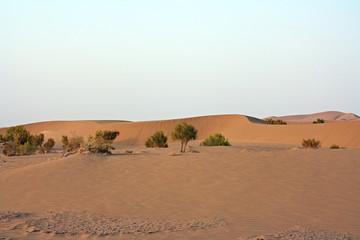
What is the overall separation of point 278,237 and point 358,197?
14.7 feet

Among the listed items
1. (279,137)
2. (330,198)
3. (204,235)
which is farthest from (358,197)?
(279,137)

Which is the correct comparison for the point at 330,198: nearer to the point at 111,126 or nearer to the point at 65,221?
the point at 65,221

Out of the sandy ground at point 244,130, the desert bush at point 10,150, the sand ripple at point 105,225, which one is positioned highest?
the sandy ground at point 244,130

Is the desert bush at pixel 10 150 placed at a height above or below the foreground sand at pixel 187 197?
above

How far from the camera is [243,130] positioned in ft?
213

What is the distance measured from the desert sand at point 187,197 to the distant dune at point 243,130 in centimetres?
2748

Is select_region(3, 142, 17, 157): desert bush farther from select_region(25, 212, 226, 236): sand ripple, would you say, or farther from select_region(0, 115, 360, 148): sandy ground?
select_region(25, 212, 226, 236): sand ripple

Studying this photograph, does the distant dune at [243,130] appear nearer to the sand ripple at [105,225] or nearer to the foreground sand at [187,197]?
the foreground sand at [187,197]

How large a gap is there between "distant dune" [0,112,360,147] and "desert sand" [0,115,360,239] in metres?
27.5

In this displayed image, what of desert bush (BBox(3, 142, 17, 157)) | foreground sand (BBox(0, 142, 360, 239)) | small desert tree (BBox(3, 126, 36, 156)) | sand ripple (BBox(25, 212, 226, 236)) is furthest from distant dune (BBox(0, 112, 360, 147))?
sand ripple (BBox(25, 212, 226, 236))

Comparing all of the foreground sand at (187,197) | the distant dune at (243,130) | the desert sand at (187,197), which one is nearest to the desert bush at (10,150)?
the distant dune at (243,130)

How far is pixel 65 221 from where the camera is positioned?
9.37 m

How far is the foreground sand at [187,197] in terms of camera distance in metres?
8.73

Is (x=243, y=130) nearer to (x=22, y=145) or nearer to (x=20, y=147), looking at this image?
(x=22, y=145)
